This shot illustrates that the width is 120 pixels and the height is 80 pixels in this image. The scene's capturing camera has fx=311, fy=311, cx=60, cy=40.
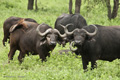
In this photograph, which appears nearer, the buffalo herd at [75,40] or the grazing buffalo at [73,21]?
the buffalo herd at [75,40]

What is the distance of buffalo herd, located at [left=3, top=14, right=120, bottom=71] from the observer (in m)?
10.0

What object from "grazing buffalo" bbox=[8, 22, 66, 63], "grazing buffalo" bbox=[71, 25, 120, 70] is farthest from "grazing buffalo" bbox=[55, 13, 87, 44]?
"grazing buffalo" bbox=[71, 25, 120, 70]

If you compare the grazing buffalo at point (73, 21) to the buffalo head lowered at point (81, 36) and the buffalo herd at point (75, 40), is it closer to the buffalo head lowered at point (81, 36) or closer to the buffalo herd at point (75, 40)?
the buffalo herd at point (75, 40)

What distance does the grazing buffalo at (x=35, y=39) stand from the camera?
36.7ft

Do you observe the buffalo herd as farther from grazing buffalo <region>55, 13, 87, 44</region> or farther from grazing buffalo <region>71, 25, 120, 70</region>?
→ grazing buffalo <region>55, 13, 87, 44</region>

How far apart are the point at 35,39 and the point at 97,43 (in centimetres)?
266

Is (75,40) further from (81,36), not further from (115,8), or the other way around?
(115,8)

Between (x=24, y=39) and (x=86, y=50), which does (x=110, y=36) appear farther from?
(x=24, y=39)

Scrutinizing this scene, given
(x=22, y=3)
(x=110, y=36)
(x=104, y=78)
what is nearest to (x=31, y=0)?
(x=22, y=3)

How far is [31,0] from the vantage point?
105 ft

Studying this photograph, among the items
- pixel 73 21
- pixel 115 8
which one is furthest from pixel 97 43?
pixel 115 8

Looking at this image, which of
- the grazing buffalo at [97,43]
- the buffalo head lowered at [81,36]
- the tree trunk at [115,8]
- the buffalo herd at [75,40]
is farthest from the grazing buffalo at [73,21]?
the tree trunk at [115,8]

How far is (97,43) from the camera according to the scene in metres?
10.1

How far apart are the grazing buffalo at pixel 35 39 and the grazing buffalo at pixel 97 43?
124cm
